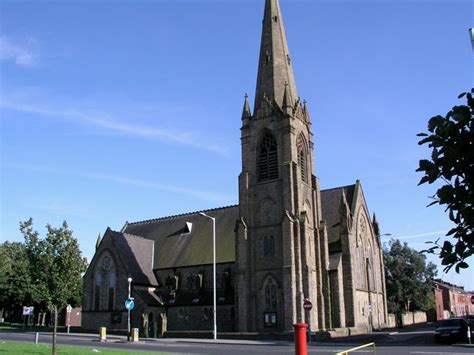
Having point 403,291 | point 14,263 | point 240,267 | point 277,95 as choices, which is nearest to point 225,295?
point 240,267

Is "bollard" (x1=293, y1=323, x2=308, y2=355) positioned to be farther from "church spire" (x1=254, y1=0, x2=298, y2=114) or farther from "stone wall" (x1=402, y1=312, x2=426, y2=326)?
"stone wall" (x1=402, y1=312, x2=426, y2=326)

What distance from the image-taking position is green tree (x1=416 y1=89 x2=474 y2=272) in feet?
14.7

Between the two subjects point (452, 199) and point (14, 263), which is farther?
point (14, 263)

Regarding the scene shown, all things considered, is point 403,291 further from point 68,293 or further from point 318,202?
point 68,293

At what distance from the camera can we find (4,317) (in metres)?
108

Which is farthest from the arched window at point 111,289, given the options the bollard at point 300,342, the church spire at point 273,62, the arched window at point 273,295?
the bollard at point 300,342

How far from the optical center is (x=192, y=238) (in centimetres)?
5634

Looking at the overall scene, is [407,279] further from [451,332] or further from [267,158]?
[451,332]

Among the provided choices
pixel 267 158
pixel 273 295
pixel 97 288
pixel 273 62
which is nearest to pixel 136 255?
pixel 97 288

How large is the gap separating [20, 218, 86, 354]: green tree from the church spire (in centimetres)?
2793

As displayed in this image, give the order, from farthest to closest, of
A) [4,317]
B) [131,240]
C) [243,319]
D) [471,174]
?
[4,317], [131,240], [243,319], [471,174]

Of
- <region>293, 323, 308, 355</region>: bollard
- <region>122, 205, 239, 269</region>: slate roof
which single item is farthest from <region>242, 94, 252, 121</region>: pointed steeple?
<region>293, 323, 308, 355</region>: bollard

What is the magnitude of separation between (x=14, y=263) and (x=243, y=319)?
44965mm

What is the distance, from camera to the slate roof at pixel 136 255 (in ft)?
174
